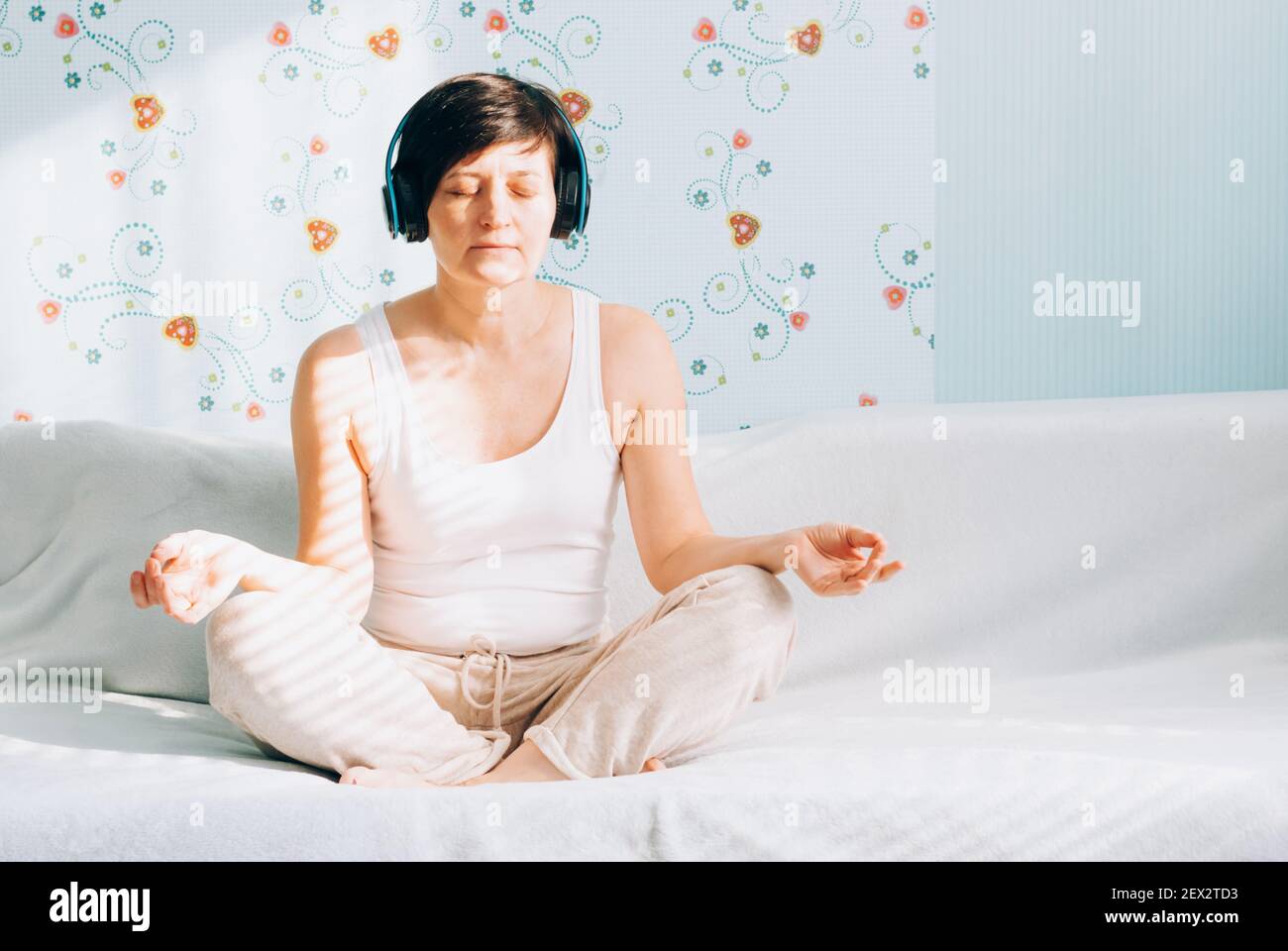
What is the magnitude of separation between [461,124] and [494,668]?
53 cm

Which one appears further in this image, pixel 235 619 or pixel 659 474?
pixel 659 474

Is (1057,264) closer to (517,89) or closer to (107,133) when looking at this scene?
(517,89)

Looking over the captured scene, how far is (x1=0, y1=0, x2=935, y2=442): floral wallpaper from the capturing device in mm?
1904

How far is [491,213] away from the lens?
3.92 feet

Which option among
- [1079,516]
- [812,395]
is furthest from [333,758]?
[812,395]

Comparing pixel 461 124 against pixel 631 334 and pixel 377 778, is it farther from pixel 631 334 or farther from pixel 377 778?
pixel 377 778

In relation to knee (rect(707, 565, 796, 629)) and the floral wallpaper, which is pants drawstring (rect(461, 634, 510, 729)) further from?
the floral wallpaper

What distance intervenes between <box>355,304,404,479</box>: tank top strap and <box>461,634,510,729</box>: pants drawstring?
200 millimetres
